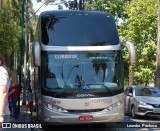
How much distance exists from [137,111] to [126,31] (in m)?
16.7

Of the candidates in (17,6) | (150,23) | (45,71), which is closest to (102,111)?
(45,71)

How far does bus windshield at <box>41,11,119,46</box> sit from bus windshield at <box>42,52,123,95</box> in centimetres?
41

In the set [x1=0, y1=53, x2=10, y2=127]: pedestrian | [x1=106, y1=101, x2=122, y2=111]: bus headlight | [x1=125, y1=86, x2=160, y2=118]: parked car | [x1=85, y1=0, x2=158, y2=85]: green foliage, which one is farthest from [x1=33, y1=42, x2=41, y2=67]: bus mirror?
[x1=85, y1=0, x2=158, y2=85]: green foliage

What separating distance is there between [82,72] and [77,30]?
134cm

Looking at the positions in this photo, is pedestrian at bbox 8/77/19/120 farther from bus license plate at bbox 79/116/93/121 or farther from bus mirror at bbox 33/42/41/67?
bus license plate at bbox 79/116/93/121

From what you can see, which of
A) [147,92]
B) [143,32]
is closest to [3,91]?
[147,92]

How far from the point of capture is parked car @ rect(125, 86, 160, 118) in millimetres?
18156

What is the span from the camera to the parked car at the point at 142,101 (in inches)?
715

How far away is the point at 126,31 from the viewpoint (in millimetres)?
34438

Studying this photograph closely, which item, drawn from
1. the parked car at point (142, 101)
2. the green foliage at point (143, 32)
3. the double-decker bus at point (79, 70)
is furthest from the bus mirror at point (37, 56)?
the green foliage at point (143, 32)

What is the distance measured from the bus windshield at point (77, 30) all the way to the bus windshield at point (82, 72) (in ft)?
1.33

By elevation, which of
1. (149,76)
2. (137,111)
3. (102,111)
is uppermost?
(102,111)

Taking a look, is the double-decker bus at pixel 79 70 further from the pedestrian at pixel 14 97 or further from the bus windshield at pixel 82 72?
the pedestrian at pixel 14 97

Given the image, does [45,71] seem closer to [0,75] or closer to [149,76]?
[0,75]
